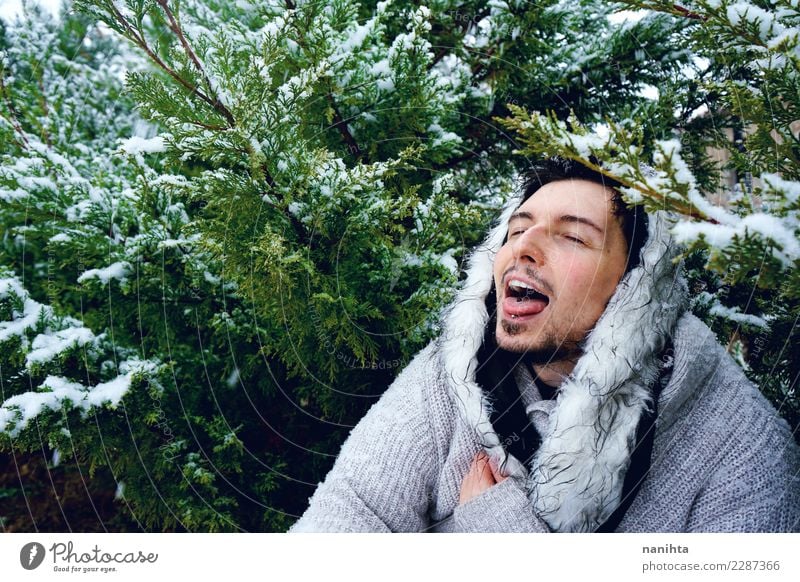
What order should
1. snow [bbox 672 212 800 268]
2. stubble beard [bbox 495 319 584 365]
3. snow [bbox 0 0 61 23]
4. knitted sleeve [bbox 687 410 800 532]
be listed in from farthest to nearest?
snow [bbox 0 0 61 23], stubble beard [bbox 495 319 584 365], knitted sleeve [bbox 687 410 800 532], snow [bbox 672 212 800 268]

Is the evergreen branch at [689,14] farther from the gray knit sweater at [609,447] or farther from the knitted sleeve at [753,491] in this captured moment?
the knitted sleeve at [753,491]

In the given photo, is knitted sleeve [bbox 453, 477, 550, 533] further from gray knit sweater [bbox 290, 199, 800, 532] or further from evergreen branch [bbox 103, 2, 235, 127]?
evergreen branch [bbox 103, 2, 235, 127]

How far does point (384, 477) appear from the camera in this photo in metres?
0.88

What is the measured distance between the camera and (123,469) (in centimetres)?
116

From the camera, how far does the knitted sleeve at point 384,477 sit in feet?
2.88

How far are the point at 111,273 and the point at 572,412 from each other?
0.92m

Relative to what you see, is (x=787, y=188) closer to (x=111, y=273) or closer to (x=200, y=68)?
(x=200, y=68)

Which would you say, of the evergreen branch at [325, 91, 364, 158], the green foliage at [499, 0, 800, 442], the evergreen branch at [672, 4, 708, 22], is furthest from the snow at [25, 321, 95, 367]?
the evergreen branch at [672, 4, 708, 22]

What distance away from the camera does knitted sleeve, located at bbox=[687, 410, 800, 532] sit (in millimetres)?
804

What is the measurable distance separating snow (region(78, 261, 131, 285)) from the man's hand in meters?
0.79

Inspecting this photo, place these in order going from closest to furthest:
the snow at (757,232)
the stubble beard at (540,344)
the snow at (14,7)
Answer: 1. the snow at (757,232)
2. the stubble beard at (540,344)
3. the snow at (14,7)
